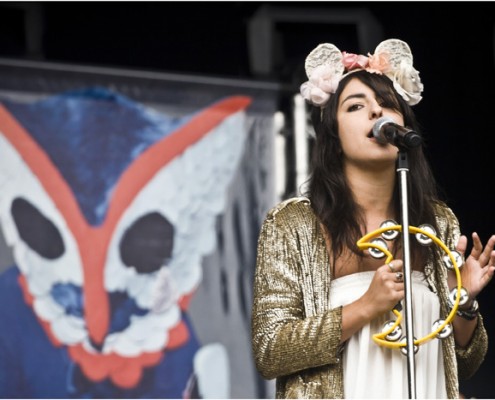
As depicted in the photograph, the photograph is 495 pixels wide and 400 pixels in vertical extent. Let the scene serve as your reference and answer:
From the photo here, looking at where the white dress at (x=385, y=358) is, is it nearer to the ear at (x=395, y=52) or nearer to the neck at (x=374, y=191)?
the neck at (x=374, y=191)

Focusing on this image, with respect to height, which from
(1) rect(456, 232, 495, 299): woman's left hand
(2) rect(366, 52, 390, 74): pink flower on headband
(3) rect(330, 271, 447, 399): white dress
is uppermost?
(2) rect(366, 52, 390, 74): pink flower on headband

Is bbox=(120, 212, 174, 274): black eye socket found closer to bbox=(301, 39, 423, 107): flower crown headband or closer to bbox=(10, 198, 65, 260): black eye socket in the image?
bbox=(10, 198, 65, 260): black eye socket

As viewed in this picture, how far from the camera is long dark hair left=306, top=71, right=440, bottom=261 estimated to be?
299 cm

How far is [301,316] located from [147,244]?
208 centimetres

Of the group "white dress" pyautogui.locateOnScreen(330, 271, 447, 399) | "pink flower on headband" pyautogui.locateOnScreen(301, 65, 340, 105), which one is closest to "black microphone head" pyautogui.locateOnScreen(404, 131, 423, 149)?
"white dress" pyautogui.locateOnScreen(330, 271, 447, 399)

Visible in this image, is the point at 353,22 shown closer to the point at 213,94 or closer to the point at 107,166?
the point at 213,94

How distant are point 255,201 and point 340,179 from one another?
1.94 meters

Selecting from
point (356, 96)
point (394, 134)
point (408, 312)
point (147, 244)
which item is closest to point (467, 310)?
point (408, 312)

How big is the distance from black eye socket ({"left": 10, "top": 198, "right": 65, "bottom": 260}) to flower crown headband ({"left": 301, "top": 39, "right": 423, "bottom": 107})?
1.93 metres

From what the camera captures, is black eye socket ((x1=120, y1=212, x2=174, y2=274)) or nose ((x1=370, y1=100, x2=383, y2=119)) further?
black eye socket ((x1=120, y1=212, x2=174, y2=274))

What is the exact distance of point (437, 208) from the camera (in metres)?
3.14

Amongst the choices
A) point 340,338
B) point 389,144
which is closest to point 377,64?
point 389,144

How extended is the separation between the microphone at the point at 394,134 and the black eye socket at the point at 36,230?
7.32 feet

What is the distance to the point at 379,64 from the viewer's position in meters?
3.16
